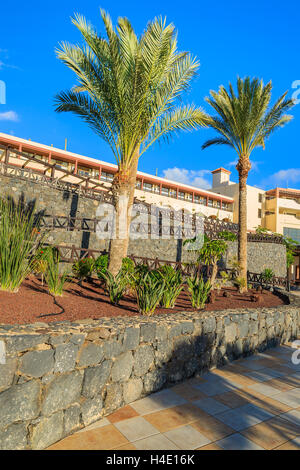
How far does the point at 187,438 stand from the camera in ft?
8.84

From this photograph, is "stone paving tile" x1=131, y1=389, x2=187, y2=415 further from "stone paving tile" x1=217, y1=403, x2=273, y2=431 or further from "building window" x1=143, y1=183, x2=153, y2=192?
"building window" x1=143, y1=183, x2=153, y2=192

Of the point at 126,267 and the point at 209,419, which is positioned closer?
the point at 209,419

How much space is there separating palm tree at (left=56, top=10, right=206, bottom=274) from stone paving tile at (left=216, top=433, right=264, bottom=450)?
5243mm

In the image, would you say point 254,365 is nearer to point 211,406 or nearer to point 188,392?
point 188,392

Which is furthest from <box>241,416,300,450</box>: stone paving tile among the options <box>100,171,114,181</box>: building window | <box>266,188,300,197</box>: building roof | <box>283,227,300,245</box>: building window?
<box>266,188,300,197</box>: building roof

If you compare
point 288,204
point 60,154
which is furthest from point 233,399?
point 288,204

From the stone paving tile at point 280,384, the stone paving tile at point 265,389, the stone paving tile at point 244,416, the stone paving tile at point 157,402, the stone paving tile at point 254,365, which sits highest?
the stone paving tile at point 244,416

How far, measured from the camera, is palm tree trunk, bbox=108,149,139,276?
7.60m

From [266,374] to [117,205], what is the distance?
18.0 feet

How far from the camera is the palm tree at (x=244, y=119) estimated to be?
1202cm

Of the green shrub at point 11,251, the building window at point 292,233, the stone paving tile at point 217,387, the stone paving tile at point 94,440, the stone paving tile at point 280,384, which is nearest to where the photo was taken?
the stone paving tile at point 94,440

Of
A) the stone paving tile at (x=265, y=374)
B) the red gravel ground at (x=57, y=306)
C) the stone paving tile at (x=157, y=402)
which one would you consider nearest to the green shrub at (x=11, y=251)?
the red gravel ground at (x=57, y=306)

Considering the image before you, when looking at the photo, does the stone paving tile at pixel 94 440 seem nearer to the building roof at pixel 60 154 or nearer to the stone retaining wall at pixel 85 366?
the stone retaining wall at pixel 85 366

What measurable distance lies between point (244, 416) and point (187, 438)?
2.93 ft
